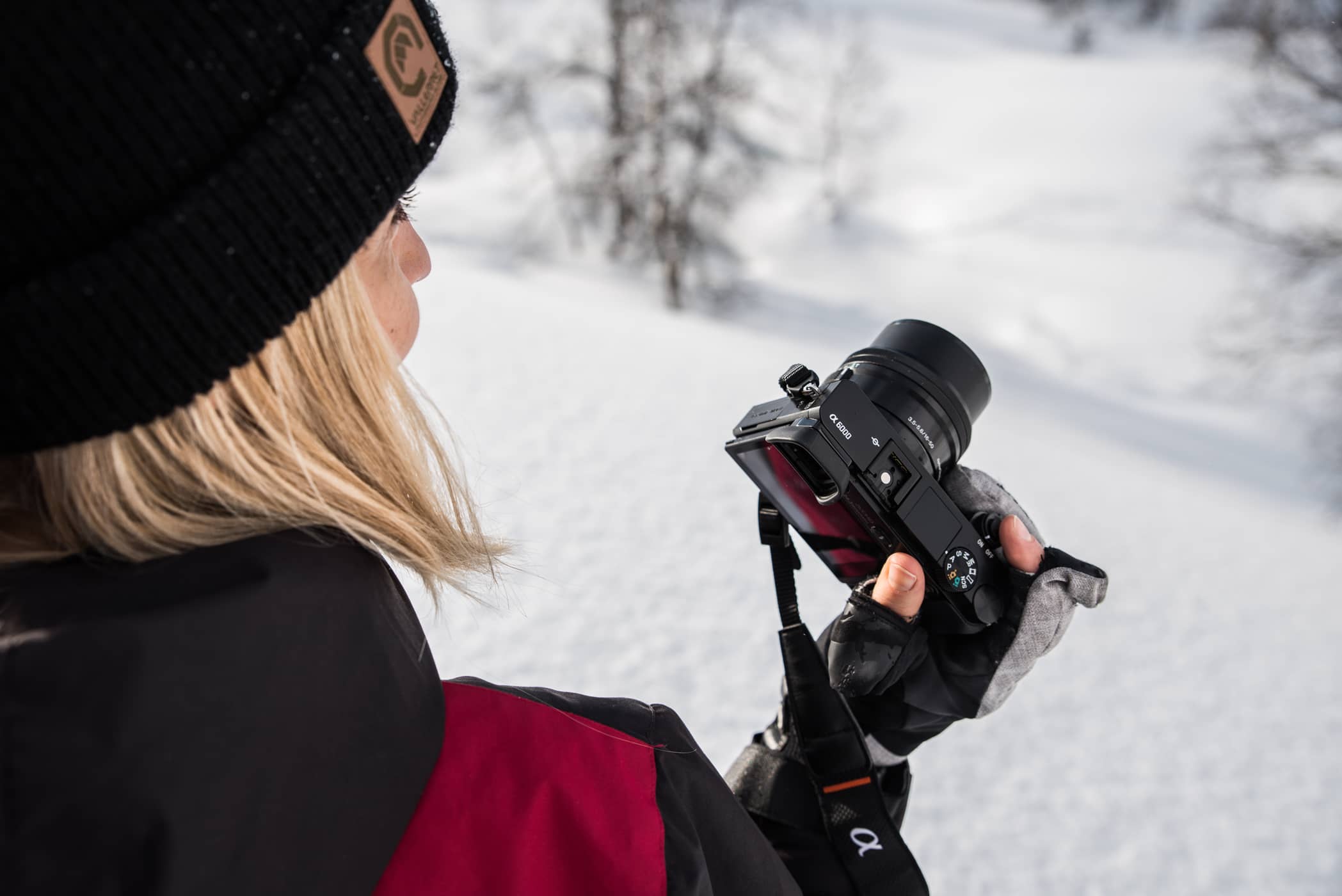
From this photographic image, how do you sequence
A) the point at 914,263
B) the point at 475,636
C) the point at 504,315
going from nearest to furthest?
the point at 475,636 < the point at 504,315 < the point at 914,263

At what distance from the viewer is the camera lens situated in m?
1.28

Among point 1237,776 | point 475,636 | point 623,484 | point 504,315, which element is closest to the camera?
point 475,636

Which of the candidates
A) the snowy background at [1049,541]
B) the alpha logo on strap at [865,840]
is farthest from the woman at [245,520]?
the alpha logo on strap at [865,840]

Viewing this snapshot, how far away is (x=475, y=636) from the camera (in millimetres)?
2910

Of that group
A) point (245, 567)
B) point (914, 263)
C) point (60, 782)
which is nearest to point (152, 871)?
point (60, 782)

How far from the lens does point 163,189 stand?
0.57 meters

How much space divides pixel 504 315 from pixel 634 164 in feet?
29.4

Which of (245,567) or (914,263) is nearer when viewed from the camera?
(245,567)

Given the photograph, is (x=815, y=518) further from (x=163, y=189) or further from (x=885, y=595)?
(x=163, y=189)

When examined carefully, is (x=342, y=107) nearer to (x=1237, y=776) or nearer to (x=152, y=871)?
(x=152, y=871)

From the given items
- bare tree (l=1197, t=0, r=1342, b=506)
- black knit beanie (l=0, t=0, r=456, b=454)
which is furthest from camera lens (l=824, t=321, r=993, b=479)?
bare tree (l=1197, t=0, r=1342, b=506)

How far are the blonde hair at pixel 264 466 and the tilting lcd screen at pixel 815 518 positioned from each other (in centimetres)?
61

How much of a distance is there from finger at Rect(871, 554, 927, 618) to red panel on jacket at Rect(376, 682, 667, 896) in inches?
23.2

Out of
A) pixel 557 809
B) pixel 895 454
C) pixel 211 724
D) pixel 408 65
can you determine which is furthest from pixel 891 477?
pixel 211 724
